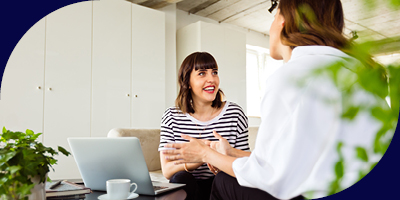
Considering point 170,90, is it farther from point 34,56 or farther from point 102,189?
point 102,189

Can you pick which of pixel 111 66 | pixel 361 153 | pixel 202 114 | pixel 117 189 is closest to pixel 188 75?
pixel 202 114

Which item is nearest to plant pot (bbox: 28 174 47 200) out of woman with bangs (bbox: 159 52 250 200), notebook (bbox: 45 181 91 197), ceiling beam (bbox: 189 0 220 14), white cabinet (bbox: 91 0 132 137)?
notebook (bbox: 45 181 91 197)

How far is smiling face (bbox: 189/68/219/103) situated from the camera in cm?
203

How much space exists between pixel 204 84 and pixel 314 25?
4.16 feet

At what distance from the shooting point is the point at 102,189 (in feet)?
4.25

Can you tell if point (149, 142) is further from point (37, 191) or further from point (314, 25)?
point (314, 25)

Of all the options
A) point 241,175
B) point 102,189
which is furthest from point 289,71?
point 102,189

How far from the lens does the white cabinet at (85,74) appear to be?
3.72m

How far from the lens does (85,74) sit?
4.14 meters

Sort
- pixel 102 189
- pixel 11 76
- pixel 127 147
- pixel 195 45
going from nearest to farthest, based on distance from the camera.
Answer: pixel 127 147 < pixel 102 189 < pixel 11 76 < pixel 195 45

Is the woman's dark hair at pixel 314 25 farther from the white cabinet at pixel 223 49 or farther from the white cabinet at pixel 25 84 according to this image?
the white cabinet at pixel 223 49

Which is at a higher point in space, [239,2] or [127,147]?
[239,2]

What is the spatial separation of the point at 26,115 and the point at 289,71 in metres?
3.68

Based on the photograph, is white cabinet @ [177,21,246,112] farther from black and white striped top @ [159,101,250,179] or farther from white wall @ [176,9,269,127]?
black and white striped top @ [159,101,250,179]
